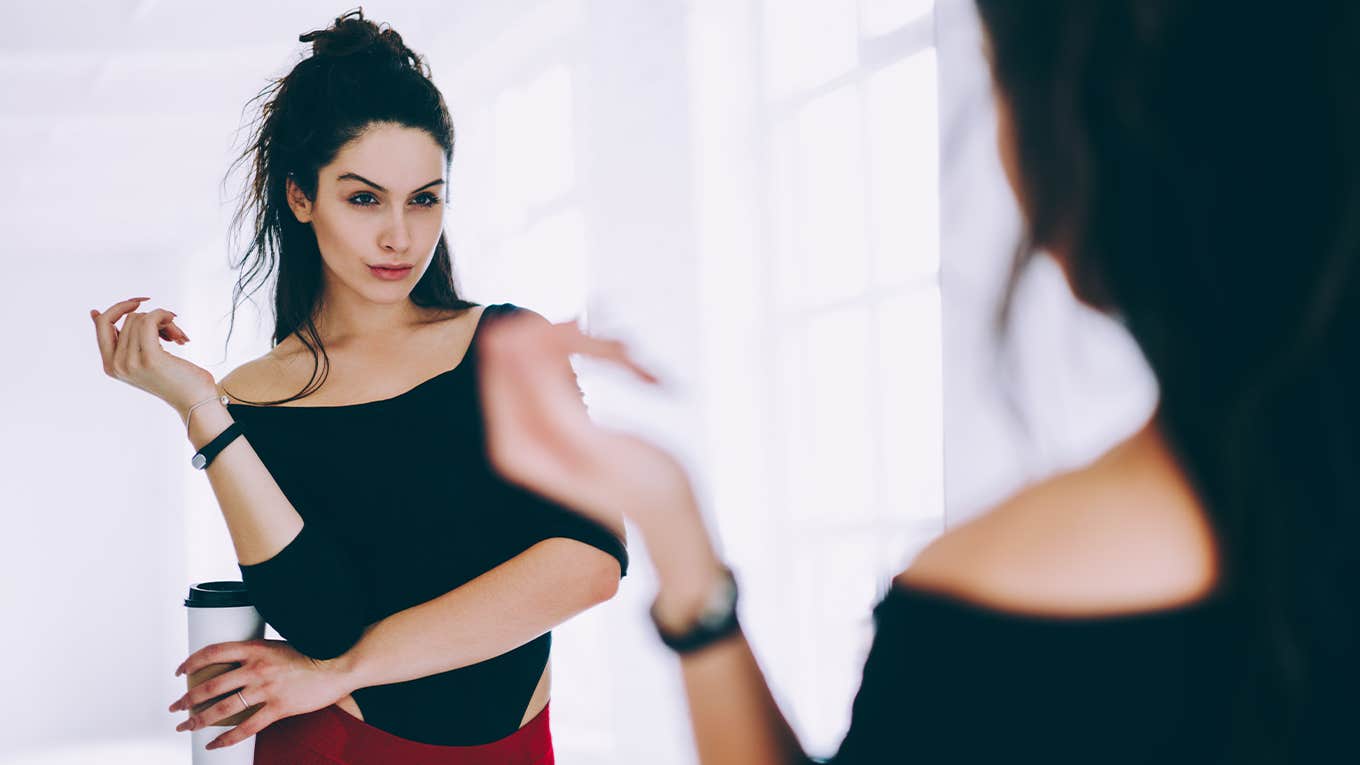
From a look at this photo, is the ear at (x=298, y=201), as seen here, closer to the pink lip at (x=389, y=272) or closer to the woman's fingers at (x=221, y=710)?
the pink lip at (x=389, y=272)

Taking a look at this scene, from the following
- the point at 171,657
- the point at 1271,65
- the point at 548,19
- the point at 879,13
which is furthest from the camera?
the point at 171,657

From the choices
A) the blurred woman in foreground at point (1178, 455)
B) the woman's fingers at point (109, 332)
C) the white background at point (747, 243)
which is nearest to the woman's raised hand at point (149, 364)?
the woman's fingers at point (109, 332)

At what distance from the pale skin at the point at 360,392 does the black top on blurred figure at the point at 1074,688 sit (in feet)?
2.29

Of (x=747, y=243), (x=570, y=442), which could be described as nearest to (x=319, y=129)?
(x=570, y=442)

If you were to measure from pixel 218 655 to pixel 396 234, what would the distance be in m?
0.48

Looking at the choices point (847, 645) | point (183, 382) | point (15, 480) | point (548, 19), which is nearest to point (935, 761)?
point (183, 382)

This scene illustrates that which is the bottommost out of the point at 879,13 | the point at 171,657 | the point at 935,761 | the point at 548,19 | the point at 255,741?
the point at 171,657

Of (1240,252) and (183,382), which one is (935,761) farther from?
(183,382)

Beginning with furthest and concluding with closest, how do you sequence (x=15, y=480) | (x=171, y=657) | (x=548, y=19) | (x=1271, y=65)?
(x=171, y=657)
(x=15, y=480)
(x=548, y=19)
(x=1271, y=65)

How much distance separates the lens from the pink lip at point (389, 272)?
121 centimetres

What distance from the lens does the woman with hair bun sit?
106cm

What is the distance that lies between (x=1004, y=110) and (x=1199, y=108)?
0.08 m

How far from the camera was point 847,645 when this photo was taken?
2.34 metres

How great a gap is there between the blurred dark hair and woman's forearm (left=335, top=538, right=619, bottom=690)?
0.77 metres
